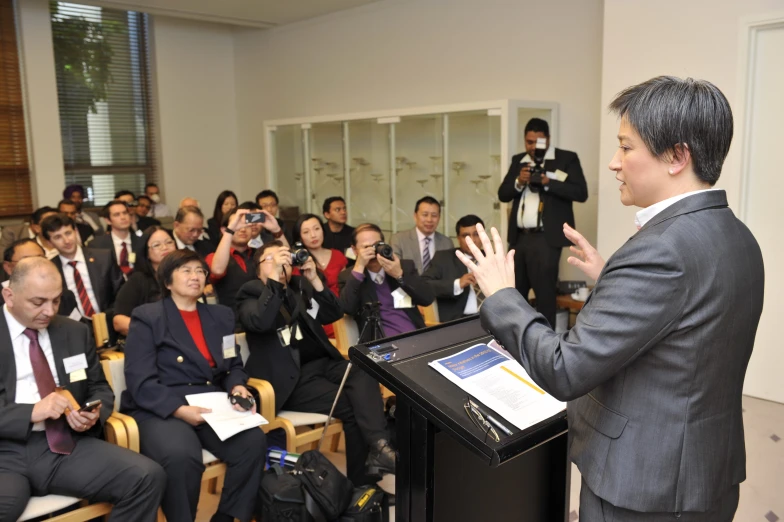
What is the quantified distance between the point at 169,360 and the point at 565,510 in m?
1.74

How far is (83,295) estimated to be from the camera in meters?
4.17

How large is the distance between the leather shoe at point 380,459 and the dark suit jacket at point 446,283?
1.28 m

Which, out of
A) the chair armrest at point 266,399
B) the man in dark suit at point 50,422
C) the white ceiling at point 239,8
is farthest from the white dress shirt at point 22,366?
the white ceiling at point 239,8

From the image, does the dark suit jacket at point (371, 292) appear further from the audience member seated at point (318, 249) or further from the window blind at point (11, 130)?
the window blind at point (11, 130)

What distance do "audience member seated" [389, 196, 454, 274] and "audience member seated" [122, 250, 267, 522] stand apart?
204cm

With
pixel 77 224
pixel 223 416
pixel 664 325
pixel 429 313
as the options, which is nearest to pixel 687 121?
pixel 664 325

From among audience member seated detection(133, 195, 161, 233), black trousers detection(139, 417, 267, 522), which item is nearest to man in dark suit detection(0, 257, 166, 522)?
black trousers detection(139, 417, 267, 522)

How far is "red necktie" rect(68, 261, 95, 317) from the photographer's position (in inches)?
163

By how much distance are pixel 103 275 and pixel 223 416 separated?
6.85 feet

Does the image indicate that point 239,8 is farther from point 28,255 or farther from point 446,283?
point 446,283

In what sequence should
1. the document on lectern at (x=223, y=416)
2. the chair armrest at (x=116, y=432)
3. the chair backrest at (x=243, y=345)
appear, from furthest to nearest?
the chair backrest at (x=243, y=345) → the document on lectern at (x=223, y=416) → the chair armrest at (x=116, y=432)

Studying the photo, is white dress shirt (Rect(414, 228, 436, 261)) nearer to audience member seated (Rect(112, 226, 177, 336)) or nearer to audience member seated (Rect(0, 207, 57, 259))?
audience member seated (Rect(112, 226, 177, 336))

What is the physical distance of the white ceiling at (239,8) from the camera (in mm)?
6988

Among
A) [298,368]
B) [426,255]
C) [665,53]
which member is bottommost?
[298,368]
